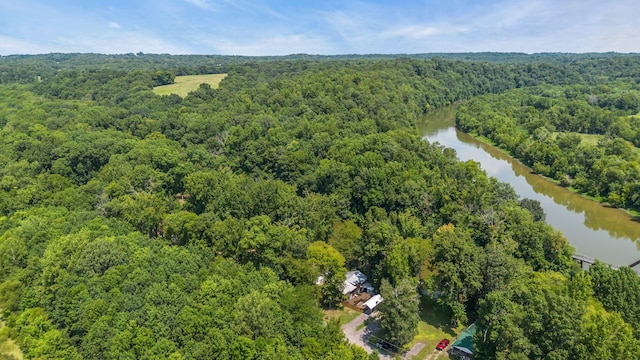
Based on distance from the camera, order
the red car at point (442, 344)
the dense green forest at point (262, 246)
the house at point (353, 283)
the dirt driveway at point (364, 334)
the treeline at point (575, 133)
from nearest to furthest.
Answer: the dense green forest at point (262, 246) → the dirt driveway at point (364, 334) → the red car at point (442, 344) → the house at point (353, 283) → the treeline at point (575, 133)

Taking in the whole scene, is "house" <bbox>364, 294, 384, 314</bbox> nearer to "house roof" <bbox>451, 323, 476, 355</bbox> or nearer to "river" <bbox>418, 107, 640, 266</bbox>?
"house roof" <bbox>451, 323, 476, 355</bbox>

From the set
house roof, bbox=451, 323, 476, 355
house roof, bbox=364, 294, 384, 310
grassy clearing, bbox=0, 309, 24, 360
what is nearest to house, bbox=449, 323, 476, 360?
house roof, bbox=451, 323, 476, 355

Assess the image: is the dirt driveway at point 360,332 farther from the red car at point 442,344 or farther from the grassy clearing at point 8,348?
the grassy clearing at point 8,348

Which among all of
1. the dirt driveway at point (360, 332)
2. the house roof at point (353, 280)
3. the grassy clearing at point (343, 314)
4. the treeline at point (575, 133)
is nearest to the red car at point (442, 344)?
the dirt driveway at point (360, 332)

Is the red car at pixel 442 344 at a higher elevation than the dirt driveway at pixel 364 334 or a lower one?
lower

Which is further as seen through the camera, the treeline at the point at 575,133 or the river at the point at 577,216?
the treeline at the point at 575,133

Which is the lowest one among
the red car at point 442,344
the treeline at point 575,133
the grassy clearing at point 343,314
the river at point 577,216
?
the river at point 577,216

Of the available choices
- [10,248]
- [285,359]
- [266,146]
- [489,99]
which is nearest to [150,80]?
[266,146]
